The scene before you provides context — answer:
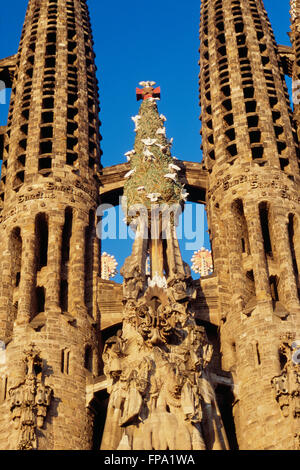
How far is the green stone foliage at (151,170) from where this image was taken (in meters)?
42.5

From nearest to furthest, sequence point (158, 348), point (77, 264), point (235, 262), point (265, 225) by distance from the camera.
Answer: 1. point (158, 348)
2. point (235, 262)
3. point (77, 264)
4. point (265, 225)

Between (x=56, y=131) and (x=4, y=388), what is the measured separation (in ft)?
41.0

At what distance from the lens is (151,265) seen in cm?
4069

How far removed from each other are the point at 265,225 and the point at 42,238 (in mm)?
8669

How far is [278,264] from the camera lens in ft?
137

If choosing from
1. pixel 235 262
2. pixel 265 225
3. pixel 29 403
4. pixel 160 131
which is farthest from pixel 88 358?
pixel 160 131

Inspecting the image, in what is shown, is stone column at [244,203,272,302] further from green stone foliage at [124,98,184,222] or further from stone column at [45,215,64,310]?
stone column at [45,215,64,310]

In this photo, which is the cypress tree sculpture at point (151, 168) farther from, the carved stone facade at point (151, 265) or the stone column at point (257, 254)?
the stone column at point (257, 254)

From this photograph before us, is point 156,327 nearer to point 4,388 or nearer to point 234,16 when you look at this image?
point 4,388

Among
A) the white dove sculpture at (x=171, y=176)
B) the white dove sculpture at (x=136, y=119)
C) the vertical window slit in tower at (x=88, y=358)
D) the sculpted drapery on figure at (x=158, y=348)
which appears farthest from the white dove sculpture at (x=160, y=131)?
the vertical window slit in tower at (x=88, y=358)

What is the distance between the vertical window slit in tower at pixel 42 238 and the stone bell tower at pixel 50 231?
4 centimetres

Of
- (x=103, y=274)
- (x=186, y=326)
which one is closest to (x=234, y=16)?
(x=103, y=274)

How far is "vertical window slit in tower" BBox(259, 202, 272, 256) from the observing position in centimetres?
4347

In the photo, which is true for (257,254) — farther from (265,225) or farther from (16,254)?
(16,254)
